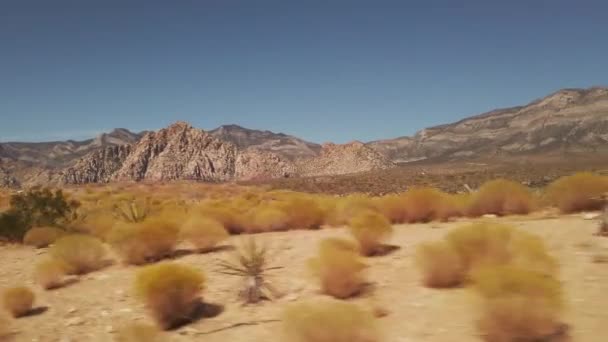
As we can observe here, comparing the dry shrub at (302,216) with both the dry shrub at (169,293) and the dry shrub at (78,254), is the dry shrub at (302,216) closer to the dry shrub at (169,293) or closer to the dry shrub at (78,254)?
the dry shrub at (78,254)

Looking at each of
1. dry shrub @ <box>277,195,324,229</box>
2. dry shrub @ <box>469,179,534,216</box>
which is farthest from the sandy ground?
dry shrub @ <box>277,195,324,229</box>

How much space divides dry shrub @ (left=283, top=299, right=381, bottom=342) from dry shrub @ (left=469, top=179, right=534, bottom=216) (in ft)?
30.1

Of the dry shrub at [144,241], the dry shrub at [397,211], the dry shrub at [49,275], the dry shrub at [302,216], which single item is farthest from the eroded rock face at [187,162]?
the dry shrub at [49,275]

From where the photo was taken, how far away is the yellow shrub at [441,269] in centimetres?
689

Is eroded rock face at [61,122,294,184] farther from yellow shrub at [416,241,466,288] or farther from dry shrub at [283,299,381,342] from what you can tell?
dry shrub at [283,299,381,342]

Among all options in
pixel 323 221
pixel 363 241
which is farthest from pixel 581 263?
pixel 323 221

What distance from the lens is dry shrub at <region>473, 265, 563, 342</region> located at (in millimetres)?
4527

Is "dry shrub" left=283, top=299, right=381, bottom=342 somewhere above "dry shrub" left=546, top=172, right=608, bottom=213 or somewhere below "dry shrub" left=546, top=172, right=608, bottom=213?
below

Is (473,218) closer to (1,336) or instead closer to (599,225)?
(599,225)

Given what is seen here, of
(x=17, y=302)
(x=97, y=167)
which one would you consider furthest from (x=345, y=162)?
(x=17, y=302)

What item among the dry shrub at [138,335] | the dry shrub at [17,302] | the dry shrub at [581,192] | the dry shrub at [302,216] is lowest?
the dry shrub at [17,302]

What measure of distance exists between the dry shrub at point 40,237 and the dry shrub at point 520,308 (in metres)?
13.3

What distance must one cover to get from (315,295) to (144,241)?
4857 mm

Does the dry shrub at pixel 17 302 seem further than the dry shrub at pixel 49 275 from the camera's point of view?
No
